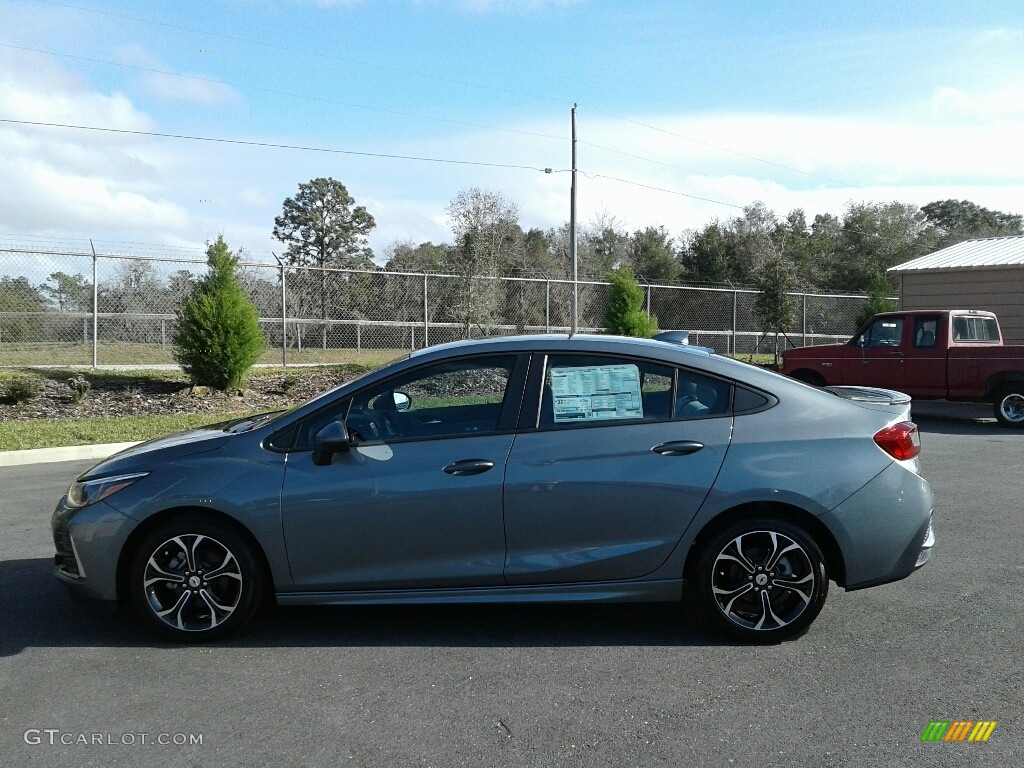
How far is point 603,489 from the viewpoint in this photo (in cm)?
452

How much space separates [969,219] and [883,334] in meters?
58.0

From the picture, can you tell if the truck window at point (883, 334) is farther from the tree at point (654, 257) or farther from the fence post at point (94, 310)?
the tree at point (654, 257)

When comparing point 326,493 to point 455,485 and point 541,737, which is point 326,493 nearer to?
point 455,485

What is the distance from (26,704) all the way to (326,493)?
5.22 ft

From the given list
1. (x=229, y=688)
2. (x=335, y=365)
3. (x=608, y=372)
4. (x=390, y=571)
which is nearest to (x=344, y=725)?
(x=229, y=688)

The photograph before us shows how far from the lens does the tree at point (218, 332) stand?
1522cm

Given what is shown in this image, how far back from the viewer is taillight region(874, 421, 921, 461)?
4.66m

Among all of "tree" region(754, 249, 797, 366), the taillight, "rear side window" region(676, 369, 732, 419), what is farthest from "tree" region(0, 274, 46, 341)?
"tree" region(754, 249, 797, 366)

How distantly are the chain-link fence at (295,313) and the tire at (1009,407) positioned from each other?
1030 centimetres

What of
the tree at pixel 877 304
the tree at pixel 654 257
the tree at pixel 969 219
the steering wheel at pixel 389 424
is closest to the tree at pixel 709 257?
the tree at pixel 654 257

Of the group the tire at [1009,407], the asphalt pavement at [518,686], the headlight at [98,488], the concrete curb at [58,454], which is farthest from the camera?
the tire at [1009,407]

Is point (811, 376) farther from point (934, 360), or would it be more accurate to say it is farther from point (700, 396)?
point (700, 396)

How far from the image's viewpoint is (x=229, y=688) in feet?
13.4

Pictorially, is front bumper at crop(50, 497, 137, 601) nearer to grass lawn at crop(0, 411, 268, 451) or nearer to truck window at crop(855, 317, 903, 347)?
grass lawn at crop(0, 411, 268, 451)
